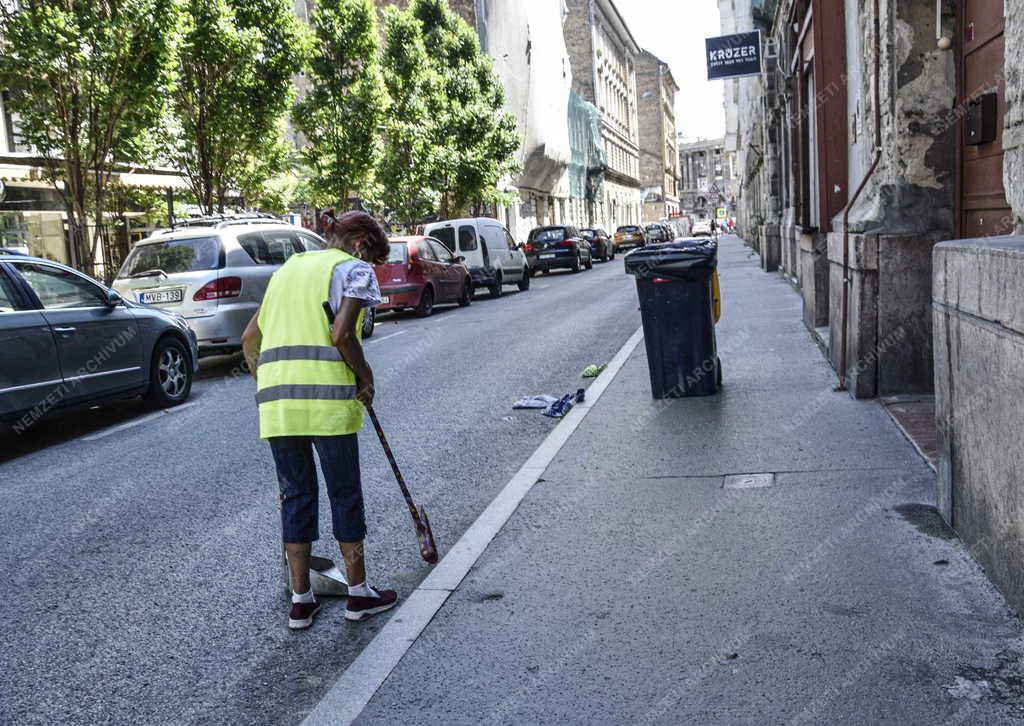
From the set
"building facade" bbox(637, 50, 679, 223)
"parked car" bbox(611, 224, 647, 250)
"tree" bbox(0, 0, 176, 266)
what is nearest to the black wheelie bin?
"tree" bbox(0, 0, 176, 266)

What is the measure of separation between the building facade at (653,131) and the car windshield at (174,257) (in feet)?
304

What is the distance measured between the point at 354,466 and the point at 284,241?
1008 cm

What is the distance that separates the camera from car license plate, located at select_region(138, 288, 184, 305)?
41.7 ft

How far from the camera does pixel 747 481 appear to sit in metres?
6.14

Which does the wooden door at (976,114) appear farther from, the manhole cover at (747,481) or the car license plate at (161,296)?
the car license plate at (161,296)

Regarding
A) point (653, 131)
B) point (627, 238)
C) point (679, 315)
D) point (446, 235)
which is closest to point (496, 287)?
point (446, 235)

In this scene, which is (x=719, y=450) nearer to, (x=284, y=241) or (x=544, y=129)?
(x=284, y=241)

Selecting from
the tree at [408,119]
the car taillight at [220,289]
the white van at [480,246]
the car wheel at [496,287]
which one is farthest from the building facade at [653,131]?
the car taillight at [220,289]

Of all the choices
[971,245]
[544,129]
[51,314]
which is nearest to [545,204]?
[544,129]

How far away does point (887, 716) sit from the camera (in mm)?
3201

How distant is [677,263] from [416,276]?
→ 11440 mm

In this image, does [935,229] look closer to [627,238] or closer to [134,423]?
[134,423]

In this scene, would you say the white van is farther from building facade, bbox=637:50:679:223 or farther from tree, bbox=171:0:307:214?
building facade, bbox=637:50:679:223

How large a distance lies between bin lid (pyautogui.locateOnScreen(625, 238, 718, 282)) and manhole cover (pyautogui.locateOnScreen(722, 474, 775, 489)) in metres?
2.91
